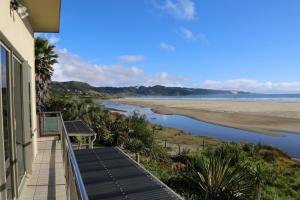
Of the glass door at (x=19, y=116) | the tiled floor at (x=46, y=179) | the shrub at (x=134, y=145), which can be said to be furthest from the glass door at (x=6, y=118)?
the shrub at (x=134, y=145)

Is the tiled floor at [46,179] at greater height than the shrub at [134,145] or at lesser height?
greater

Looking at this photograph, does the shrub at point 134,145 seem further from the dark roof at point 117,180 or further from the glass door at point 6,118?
the glass door at point 6,118

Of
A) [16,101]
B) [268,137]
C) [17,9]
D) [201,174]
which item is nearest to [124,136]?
[201,174]

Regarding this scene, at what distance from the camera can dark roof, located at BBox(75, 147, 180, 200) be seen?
5.09 m

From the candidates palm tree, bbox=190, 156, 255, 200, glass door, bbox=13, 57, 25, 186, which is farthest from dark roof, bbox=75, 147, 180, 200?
palm tree, bbox=190, 156, 255, 200

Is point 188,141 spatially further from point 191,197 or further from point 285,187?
point 191,197

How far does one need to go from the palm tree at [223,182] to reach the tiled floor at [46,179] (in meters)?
3.87

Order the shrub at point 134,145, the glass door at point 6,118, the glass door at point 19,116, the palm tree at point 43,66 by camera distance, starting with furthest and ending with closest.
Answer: the palm tree at point 43,66
the shrub at point 134,145
the glass door at point 19,116
the glass door at point 6,118

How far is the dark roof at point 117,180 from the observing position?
5090 millimetres

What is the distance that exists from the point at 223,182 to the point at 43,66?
51.0 feet

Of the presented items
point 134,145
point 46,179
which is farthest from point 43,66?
point 46,179

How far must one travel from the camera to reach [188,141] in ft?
85.4

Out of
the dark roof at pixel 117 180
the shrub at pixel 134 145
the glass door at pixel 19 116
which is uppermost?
the glass door at pixel 19 116

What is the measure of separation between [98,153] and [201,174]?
3.12m
